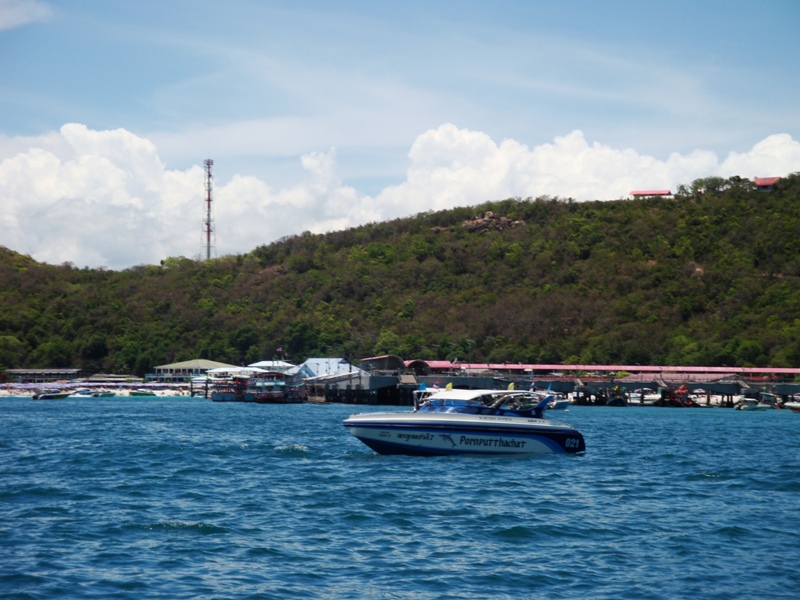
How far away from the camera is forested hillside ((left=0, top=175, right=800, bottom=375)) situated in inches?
5758

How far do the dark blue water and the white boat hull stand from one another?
31.6 inches

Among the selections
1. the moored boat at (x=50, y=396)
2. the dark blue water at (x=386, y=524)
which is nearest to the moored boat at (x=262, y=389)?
the moored boat at (x=50, y=396)

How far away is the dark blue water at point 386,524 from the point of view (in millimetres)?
18797

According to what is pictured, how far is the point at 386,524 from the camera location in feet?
81.0

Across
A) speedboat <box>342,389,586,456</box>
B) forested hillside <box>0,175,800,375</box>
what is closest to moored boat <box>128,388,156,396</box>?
forested hillside <box>0,175,800,375</box>

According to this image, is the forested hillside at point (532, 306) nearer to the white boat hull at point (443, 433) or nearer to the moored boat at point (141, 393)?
the moored boat at point (141, 393)

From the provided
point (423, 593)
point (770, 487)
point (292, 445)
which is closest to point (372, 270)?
point (292, 445)

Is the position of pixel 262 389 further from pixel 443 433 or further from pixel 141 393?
pixel 443 433

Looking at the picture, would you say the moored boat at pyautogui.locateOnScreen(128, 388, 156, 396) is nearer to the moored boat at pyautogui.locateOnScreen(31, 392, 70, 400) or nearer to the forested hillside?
the moored boat at pyautogui.locateOnScreen(31, 392, 70, 400)

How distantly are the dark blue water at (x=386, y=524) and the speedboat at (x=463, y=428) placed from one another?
2.89 ft

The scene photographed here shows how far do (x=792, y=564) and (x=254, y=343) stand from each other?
15747cm

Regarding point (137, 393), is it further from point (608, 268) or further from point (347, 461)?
point (347, 461)

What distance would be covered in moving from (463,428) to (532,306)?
129m

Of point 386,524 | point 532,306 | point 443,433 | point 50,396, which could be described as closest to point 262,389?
point 50,396
